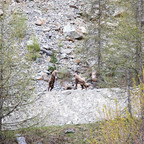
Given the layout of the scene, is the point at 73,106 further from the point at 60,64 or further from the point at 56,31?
the point at 56,31

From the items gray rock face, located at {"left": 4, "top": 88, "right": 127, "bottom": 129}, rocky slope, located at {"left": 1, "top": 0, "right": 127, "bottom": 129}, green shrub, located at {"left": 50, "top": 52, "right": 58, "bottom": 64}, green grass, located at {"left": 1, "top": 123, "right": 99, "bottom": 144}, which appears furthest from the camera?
green shrub, located at {"left": 50, "top": 52, "right": 58, "bottom": 64}

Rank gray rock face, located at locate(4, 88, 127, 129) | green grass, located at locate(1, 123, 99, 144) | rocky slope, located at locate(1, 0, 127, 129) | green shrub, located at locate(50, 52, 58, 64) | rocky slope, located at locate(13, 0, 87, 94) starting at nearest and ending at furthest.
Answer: green grass, located at locate(1, 123, 99, 144)
gray rock face, located at locate(4, 88, 127, 129)
rocky slope, located at locate(1, 0, 127, 129)
rocky slope, located at locate(13, 0, 87, 94)
green shrub, located at locate(50, 52, 58, 64)

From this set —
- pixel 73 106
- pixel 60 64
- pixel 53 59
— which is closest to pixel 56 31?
pixel 53 59

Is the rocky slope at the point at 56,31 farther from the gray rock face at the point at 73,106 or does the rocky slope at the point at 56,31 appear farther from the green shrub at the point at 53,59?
the gray rock face at the point at 73,106

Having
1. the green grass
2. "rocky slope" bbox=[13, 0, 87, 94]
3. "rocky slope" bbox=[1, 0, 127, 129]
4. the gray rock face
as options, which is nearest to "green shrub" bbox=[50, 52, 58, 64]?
"rocky slope" bbox=[13, 0, 87, 94]

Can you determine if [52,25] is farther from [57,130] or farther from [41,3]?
[57,130]

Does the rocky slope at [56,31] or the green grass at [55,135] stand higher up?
the rocky slope at [56,31]

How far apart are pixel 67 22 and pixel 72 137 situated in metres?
21.0

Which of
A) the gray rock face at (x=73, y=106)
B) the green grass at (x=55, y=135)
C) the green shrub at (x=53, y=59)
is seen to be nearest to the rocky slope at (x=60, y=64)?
the gray rock face at (x=73, y=106)

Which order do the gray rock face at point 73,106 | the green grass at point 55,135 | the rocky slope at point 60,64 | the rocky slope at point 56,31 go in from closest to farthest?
the green grass at point 55,135
the gray rock face at point 73,106
the rocky slope at point 60,64
the rocky slope at point 56,31

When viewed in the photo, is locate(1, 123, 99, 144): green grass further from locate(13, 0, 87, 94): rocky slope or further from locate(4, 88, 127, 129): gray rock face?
locate(13, 0, 87, 94): rocky slope

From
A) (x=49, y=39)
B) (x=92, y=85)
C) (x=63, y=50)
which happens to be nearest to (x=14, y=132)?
(x=92, y=85)

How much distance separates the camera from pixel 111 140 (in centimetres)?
465

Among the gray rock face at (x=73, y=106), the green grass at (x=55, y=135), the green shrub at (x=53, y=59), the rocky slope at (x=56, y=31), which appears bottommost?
the green grass at (x=55, y=135)
